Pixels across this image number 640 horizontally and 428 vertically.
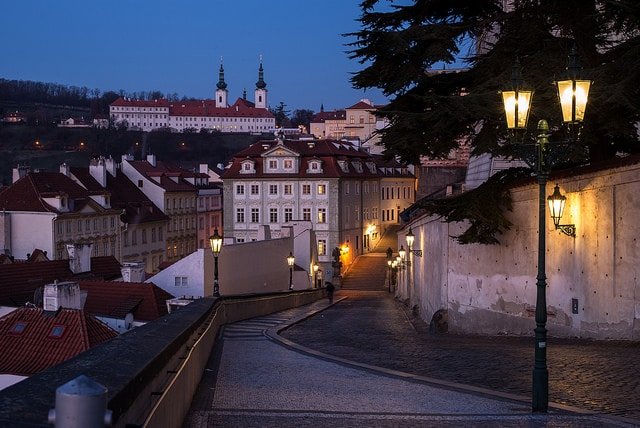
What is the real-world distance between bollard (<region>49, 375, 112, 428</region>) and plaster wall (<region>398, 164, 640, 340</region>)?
507 inches

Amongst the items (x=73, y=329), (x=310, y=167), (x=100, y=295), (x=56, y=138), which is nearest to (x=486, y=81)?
(x=73, y=329)

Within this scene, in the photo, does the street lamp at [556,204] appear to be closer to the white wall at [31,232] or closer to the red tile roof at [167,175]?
the white wall at [31,232]

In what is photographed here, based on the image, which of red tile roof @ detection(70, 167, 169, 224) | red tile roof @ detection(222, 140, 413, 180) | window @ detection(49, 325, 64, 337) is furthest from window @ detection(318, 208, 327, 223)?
window @ detection(49, 325, 64, 337)

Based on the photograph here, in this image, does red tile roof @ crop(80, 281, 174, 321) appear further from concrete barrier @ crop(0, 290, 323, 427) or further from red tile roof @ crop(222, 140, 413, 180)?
red tile roof @ crop(222, 140, 413, 180)

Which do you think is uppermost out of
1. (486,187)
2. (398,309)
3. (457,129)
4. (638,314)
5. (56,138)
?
A: (56,138)

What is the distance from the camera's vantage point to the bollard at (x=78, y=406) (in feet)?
11.0

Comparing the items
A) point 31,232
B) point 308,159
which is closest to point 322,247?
point 308,159

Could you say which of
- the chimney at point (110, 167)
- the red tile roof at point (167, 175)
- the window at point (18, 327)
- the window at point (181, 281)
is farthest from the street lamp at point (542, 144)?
the red tile roof at point (167, 175)

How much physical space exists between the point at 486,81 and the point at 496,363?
21.2 ft

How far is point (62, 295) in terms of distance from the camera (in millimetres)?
25578

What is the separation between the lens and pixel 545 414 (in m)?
9.58

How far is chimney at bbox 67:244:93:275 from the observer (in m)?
35.7

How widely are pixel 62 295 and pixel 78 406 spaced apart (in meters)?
23.3

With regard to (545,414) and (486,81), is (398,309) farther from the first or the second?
(545,414)
